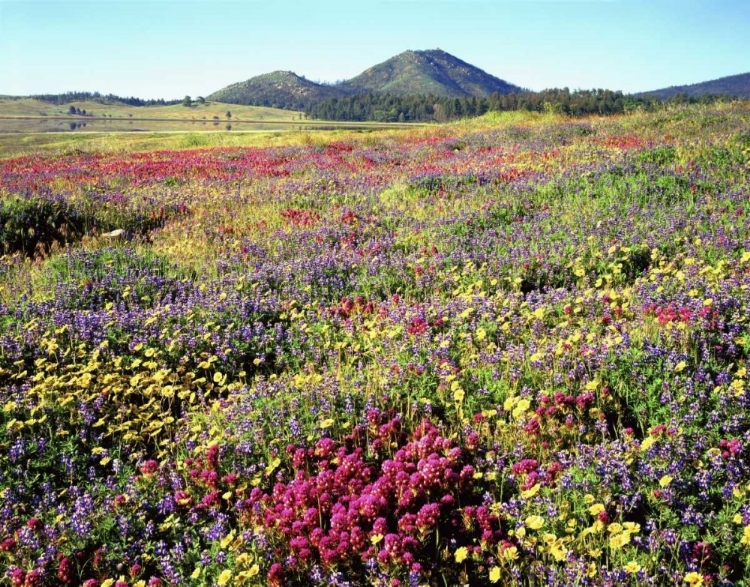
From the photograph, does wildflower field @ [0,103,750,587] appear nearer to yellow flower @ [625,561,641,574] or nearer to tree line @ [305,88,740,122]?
yellow flower @ [625,561,641,574]

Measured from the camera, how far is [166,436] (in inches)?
201

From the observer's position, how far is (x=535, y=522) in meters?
3.25

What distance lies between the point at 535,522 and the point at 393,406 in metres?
1.83

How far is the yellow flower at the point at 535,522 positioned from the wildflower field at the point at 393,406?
0.09m

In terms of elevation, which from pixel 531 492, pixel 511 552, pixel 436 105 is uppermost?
pixel 436 105

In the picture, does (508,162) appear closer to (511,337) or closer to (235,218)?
(235,218)

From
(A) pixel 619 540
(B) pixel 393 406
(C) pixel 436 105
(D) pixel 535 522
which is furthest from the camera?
(C) pixel 436 105

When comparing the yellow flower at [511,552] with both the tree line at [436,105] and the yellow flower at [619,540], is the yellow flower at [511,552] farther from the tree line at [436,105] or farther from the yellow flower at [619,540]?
the tree line at [436,105]

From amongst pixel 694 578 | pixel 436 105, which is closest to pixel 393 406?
pixel 694 578

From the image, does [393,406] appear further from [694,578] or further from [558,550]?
[694,578]

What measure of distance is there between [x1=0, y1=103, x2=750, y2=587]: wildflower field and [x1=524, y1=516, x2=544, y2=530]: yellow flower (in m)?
0.09

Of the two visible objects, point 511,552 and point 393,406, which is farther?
point 393,406

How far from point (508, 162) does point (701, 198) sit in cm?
867

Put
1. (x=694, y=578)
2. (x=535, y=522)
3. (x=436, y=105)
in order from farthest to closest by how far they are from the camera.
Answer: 1. (x=436, y=105)
2. (x=535, y=522)
3. (x=694, y=578)
